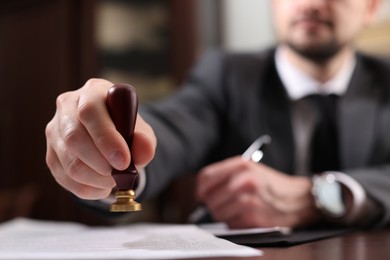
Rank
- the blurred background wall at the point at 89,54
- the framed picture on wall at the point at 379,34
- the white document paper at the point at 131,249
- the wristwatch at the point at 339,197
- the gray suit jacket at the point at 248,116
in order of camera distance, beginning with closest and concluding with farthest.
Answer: the white document paper at the point at 131,249
the wristwatch at the point at 339,197
the gray suit jacket at the point at 248,116
the framed picture on wall at the point at 379,34
the blurred background wall at the point at 89,54

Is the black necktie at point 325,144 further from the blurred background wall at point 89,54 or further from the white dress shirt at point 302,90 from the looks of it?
the blurred background wall at point 89,54

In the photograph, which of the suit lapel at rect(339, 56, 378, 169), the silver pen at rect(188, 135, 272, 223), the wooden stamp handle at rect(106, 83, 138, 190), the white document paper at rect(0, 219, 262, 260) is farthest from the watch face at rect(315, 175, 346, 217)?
the wooden stamp handle at rect(106, 83, 138, 190)

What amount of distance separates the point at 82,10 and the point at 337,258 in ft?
5.90

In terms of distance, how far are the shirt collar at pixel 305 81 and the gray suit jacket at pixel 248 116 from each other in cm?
2

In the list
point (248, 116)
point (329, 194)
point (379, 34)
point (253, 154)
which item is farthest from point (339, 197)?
point (379, 34)

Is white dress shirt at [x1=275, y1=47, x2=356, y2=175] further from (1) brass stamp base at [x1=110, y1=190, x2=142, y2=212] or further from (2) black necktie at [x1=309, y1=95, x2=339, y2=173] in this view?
(1) brass stamp base at [x1=110, y1=190, x2=142, y2=212]

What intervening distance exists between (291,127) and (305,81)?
0.50 feet

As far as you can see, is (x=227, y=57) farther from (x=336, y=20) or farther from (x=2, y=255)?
(x=2, y=255)

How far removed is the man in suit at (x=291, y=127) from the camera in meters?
0.82

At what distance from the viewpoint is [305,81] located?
1.17m

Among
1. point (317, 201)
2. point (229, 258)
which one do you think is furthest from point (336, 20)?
point (229, 258)

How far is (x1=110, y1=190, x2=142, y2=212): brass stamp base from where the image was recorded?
0.47 m

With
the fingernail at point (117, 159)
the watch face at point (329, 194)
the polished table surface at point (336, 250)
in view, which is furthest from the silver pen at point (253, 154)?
the fingernail at point (117, 159)

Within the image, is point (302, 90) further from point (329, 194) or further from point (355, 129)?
point (329, 194)
